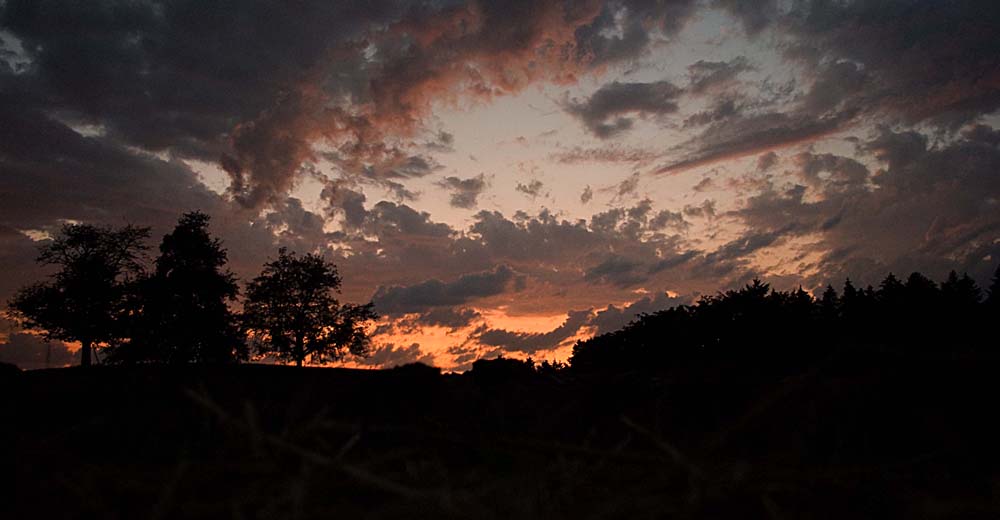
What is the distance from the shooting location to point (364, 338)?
51156 mm

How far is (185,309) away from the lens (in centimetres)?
4297

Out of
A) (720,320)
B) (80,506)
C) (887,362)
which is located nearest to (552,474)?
(80,506)

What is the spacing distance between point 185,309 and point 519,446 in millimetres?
46451

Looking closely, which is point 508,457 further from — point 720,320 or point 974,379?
point 720,320

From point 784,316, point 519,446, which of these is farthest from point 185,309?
point 519,446

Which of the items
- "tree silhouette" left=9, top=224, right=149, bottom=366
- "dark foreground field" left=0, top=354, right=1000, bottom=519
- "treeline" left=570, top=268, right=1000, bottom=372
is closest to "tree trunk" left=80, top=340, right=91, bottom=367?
"tree silhouette" left=9, top=224, right=149, bottom=366

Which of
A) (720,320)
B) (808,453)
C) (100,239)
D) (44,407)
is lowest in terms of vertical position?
(808,453)

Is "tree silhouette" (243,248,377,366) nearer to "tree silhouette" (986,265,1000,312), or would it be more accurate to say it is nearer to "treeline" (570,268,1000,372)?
"treeline" (570,268,1000,372)

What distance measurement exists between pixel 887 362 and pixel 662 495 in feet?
6.58

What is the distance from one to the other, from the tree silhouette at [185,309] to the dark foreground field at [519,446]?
40.9m

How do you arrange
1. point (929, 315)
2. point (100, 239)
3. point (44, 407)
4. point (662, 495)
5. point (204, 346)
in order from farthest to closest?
point (100, 239), point (204, 346), point (929, 315), point (44, 407), point (662, 495)

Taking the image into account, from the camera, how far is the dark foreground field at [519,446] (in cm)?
154

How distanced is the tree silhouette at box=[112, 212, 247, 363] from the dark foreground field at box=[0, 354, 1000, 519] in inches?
1609

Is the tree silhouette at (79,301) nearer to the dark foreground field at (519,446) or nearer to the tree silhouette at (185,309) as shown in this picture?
the tree silhouette at (185,309)
